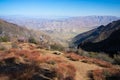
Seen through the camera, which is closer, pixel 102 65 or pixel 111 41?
pixel 102 65

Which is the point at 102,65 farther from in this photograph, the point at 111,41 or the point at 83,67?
the point at 111,41

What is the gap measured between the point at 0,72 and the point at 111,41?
6891cm

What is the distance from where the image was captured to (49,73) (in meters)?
16.5

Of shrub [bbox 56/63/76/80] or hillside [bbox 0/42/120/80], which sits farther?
hillside [bbox 0/42/120/80]

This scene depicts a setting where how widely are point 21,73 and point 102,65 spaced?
7.83 metres

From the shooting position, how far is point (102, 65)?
2075cm

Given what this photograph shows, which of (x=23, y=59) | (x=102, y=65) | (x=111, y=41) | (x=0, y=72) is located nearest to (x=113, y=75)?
(x=102, y=65)

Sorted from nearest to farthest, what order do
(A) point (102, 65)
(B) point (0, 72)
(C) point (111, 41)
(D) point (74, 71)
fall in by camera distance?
(D) point (74, 71)
(B) point (0, 72)
(A) point (102, 65)
(C) point (111, 41)

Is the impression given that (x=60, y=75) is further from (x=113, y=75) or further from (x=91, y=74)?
(x=113, y=75)

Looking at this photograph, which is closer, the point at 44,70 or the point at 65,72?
the point at 65,72

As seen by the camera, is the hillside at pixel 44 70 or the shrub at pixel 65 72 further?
the hillside at pixel 44 70

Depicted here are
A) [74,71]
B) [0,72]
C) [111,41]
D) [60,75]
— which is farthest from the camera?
[111,41]

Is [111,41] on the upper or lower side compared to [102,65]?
lower

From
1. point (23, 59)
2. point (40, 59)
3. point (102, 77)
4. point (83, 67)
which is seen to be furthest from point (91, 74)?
point (23, 59)
